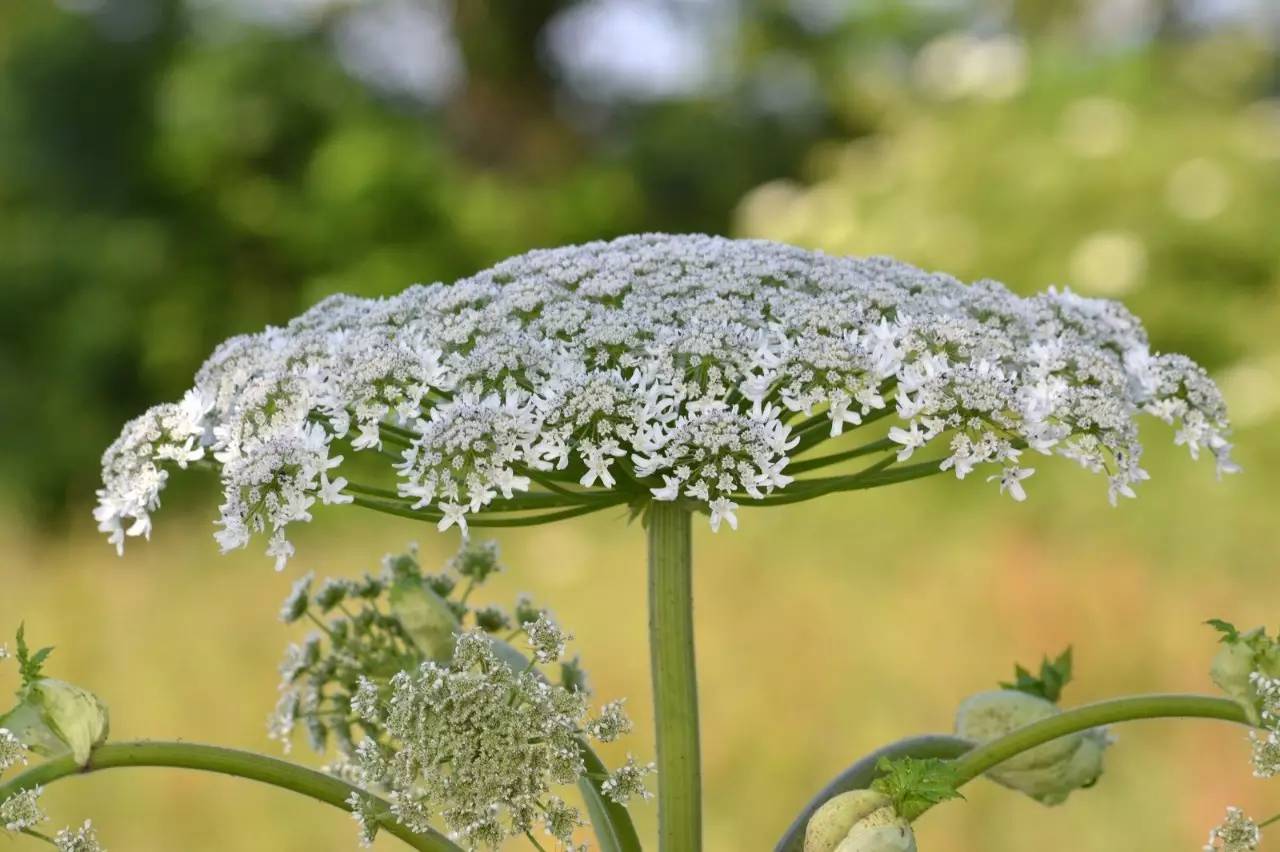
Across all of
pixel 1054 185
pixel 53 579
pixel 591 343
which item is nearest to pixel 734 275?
pixel 591 343

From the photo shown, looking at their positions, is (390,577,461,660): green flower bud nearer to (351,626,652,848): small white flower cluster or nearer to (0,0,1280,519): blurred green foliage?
(351,626,652,848): small white flower cluster

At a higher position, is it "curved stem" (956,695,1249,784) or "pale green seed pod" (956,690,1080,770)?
"pale green seed pod" (956,690,1080,770)

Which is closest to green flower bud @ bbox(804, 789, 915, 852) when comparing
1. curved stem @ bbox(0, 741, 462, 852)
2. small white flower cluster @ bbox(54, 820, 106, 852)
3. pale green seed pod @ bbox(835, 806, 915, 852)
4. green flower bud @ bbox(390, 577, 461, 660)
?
pale green seed pod @ bbox(835, 806, 915, 852)

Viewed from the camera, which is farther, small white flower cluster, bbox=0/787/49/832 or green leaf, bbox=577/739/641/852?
green leaf, bbox=577/739/641/852

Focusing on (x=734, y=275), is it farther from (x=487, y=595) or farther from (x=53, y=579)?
(x=53, y=579)

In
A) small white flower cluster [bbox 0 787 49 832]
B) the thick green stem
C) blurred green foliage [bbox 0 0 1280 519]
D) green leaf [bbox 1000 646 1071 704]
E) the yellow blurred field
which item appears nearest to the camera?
small white flower cluster [bbox 0 787 49 832]

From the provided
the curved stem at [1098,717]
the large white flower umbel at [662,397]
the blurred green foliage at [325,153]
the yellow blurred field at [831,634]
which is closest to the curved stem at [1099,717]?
the curved stem at [1098,717]
